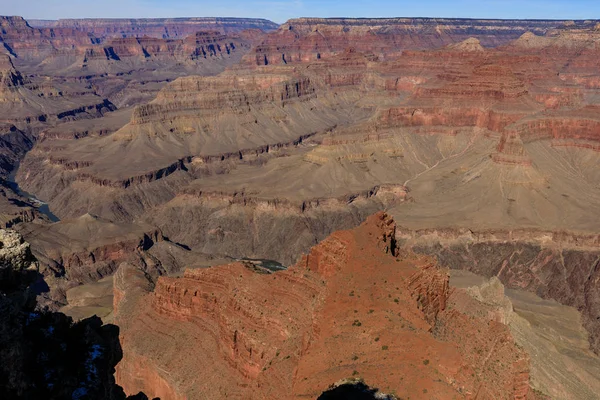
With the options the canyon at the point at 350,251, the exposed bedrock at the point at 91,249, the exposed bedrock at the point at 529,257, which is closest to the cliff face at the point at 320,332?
the canyon at the point at 350,251

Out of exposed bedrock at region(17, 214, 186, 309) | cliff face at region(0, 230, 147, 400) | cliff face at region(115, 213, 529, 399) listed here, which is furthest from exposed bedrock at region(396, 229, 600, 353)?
cliff face at region(0, 230, 147, 400)

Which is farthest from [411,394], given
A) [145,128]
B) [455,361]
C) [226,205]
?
[145,128]

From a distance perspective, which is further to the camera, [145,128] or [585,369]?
[145,128]

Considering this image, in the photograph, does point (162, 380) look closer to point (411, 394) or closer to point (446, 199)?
point (411, 394)

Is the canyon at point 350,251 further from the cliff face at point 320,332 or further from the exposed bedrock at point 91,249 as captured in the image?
the exposed bedrock at point 91,249

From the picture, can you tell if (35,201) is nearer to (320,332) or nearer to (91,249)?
(91,249)

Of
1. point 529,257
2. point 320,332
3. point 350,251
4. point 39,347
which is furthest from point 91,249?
point 39,347
